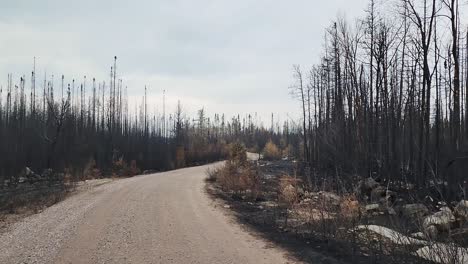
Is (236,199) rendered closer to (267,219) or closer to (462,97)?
(267,219)

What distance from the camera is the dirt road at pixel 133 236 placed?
8.59 m

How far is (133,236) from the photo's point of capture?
10.5m

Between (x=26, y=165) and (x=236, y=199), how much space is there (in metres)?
26.7

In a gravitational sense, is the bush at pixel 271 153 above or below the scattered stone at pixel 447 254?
above

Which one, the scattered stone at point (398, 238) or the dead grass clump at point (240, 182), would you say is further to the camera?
the dead grass clump at point (240, 182)

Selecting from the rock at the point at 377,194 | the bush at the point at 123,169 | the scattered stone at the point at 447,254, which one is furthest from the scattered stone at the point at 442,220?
the bush at the point at 123,169

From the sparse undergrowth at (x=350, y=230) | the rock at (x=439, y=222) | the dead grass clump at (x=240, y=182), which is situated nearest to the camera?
the sparse undergrowth at (x=350, y=230)

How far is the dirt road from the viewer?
28.2 feet

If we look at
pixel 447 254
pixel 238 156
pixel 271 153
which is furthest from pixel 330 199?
pixel 271 153

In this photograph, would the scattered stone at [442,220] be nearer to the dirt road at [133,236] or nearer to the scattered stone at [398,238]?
the scattered stone at [398,238]

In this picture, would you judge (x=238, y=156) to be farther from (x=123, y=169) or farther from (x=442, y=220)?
(x=442, y=220)

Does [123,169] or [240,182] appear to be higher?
[240,182]

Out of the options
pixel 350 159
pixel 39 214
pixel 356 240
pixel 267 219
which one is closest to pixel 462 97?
pixel 350 159

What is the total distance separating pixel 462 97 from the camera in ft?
90.7
